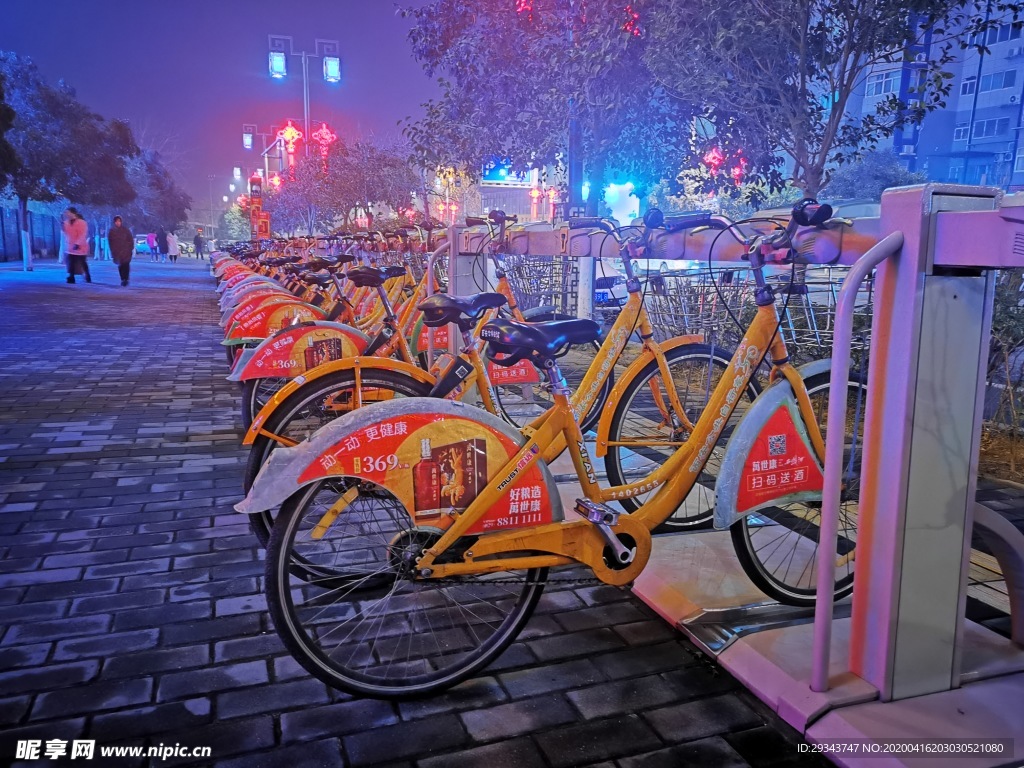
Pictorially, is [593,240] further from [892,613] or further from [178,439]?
[178,439]

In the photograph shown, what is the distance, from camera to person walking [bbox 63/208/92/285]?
57.7 feet

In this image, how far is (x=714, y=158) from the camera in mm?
7336

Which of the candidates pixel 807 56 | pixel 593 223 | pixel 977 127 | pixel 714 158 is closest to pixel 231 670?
pixel 593 223

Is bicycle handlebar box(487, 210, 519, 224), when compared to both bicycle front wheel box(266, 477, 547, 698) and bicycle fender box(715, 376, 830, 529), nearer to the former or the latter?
bicycle front wheel box(266, 477, 547, 698)

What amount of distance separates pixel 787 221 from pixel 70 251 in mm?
20448

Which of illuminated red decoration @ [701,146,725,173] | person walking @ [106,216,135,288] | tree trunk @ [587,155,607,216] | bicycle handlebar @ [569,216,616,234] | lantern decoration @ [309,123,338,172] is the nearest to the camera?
bicycle handlebar @ [569,216,616,234]

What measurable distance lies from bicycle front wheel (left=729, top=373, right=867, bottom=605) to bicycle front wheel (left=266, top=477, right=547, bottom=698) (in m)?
0.88

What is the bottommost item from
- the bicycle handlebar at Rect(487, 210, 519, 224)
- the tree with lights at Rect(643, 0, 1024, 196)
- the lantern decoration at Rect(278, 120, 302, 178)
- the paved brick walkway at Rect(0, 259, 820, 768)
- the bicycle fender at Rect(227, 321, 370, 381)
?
the paved brick walkway at Rect(0, 259, 820, 768)

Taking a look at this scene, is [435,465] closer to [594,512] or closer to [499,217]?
[594,512]

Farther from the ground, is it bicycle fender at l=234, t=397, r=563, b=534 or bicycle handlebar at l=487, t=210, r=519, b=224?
bicycle handlebar at l=487, t=210, r=519, b=224

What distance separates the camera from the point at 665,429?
3617mm

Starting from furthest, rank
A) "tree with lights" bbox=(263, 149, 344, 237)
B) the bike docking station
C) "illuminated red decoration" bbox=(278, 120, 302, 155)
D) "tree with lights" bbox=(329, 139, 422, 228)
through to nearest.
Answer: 1. "illuminated red decoration" bbox=(278, 120, 302, 155)
2. "tree with lights" bbox=(263, 149, 344, 237)
3. "tree with lights" bbox=(329, 139, 422, 228)
4. the bike docking station

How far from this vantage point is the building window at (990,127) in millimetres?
35947

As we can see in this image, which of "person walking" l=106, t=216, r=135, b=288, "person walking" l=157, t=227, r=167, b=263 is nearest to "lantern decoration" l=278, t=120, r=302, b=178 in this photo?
"person walking" l=157, t=227, r=167, b=263
